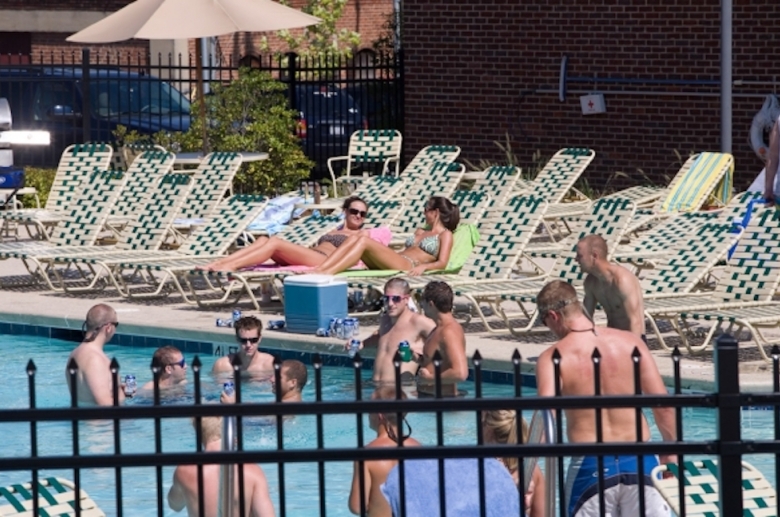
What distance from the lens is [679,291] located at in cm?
1062

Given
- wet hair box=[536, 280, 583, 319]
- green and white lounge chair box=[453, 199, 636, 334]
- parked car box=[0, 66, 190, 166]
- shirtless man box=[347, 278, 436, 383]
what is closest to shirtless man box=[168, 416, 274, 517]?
wet hair box=[536, 280, 583, 319]

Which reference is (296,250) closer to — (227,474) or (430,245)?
(430,245)

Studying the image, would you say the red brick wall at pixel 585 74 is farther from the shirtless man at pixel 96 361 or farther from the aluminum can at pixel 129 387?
the shirtless man at pixel 96 361

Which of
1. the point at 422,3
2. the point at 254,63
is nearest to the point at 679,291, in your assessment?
the point at 422,3

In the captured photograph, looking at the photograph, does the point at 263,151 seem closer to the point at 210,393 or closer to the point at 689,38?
the point at 689,38

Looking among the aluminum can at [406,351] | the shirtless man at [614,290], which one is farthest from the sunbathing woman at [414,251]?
the shirtless man at [614,290]

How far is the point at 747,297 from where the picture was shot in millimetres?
10375

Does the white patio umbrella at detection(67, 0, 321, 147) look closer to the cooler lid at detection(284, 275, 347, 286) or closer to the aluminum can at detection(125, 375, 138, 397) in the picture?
the cooler lid at detection(284, 275, 347, 286)

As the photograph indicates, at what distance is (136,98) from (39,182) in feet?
9.47

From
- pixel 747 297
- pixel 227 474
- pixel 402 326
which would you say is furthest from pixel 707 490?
pixel 747 297

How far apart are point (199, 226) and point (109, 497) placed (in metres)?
5.20

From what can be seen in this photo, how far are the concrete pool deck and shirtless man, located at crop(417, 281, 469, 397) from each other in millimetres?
1020

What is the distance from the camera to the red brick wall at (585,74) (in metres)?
16.9

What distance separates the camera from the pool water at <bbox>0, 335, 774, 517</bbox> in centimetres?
835
